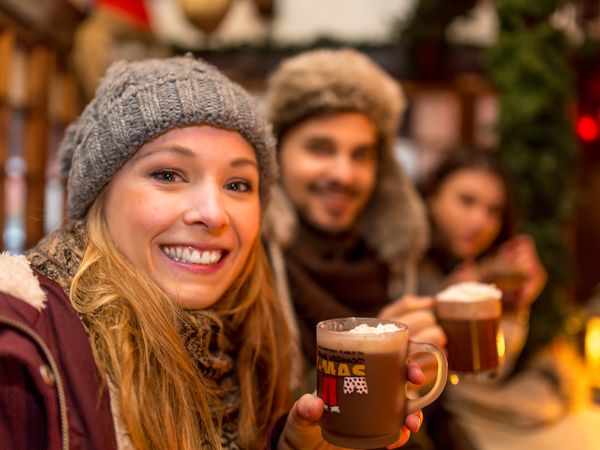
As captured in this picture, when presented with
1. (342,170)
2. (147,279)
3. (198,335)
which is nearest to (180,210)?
(147,279)

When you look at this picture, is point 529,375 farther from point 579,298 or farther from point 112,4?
point 112,4

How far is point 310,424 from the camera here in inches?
45.3

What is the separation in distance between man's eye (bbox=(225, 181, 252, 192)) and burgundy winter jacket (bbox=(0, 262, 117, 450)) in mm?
455

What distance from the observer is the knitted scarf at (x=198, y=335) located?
1145 mm

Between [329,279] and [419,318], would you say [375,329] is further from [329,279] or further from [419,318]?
[329,279]

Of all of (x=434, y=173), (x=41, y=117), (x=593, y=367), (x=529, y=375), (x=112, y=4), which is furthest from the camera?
(x=112, y=4)

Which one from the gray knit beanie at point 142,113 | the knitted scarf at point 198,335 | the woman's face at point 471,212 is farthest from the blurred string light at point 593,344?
the gray knit beanie at point 142,113

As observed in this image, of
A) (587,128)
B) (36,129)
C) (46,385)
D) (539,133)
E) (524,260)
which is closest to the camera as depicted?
(46,385)

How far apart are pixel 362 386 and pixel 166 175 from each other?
61cm

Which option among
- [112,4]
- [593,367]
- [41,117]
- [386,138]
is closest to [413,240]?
[386,138]

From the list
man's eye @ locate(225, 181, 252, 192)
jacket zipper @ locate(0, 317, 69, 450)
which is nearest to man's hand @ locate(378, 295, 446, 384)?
man's eye @ locate(225, 181, 252, 192)

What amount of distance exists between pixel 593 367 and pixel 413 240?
867 mm

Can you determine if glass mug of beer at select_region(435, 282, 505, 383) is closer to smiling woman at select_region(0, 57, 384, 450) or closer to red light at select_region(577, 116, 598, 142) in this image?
smiling woman at select_region(0, 57, 384, 450)

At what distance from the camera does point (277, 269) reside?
1940 millimetres
